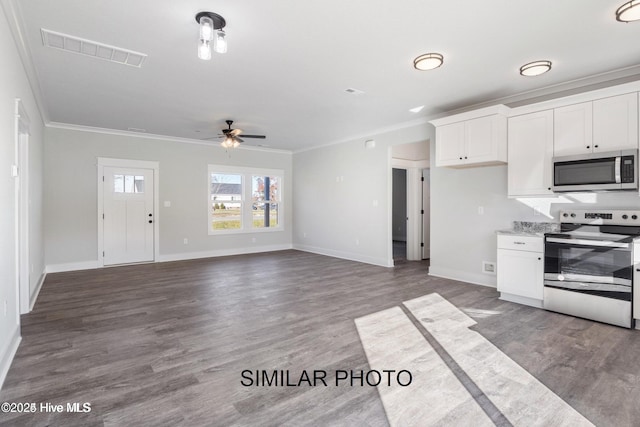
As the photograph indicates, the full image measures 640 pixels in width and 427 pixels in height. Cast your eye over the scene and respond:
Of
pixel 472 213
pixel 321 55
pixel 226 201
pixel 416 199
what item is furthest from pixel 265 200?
pixel 321 55

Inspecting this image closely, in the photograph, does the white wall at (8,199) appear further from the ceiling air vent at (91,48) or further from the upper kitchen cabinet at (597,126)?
the upper kitchen cabinet at (597,126)

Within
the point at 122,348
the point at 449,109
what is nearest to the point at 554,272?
the point at 449,109

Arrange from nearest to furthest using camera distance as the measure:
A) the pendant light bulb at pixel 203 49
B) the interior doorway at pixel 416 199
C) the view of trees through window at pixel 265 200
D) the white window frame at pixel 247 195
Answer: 1. the pendant light bulb at pixel 203 49
2. the interior doorway at pixel 416 199
3. the white window frame at pixel 247 195
4. the view of trees through window at pixel 265 200

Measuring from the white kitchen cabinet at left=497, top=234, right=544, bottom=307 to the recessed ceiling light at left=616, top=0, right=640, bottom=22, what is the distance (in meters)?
2.20

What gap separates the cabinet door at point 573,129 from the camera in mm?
3641

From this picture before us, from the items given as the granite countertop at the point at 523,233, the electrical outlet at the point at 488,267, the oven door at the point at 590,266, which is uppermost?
the granite countertop at the point at 523,233

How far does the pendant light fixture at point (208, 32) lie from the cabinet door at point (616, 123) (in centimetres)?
385

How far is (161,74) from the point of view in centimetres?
374

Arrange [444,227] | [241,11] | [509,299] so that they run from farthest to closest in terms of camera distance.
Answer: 1. [444,227]
2. [509,299]
3. [241,11]

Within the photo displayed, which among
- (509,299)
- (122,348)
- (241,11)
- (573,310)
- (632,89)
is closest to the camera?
(241,11)

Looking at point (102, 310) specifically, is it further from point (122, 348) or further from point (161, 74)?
point (161, 74)

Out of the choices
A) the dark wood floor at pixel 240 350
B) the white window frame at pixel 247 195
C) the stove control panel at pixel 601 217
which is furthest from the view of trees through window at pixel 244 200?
the stove control panel at pixel 601 217

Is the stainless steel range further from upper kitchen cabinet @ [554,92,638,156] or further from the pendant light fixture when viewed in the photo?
the pendant light fixture

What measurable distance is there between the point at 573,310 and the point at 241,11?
4.34 metres
